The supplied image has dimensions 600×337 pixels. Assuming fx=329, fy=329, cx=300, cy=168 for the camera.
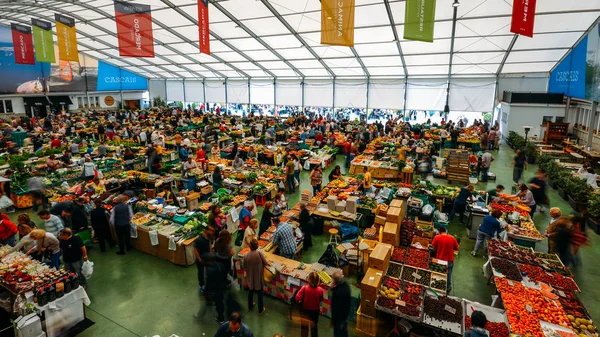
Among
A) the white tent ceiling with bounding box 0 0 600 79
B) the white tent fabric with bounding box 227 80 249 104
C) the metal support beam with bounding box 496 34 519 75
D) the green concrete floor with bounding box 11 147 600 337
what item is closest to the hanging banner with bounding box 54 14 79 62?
the white tent ceiling with bounding box 0 0 600 79

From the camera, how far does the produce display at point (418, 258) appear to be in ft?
21.4

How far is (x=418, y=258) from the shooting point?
6.74 m

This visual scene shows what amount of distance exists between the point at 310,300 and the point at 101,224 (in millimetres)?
5947

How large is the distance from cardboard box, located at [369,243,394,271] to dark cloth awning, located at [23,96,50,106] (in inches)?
1453

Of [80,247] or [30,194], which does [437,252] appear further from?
[30,194]

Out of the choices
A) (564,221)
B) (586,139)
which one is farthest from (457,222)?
(586,139)

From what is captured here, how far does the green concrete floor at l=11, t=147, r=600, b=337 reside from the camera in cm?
576

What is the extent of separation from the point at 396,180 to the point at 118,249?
10.5 m

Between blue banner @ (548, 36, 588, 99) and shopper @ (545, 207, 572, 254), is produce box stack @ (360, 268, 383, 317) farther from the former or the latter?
blue banner @ (548, 36, 588, 99)

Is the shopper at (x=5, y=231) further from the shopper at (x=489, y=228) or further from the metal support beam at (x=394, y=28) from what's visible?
the metal support beam at (x=394, y=28)

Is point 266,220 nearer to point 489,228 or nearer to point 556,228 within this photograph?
point 489,228

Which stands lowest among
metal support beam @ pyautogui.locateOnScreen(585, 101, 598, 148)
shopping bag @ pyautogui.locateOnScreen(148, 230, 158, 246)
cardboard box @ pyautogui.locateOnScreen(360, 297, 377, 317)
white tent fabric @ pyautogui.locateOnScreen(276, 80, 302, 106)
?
cardboard box @ pyautogui.locateOnScreen(360, 297, 377, 317)

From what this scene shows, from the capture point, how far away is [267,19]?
61.4 feet

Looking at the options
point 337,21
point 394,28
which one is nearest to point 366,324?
point 337,21
